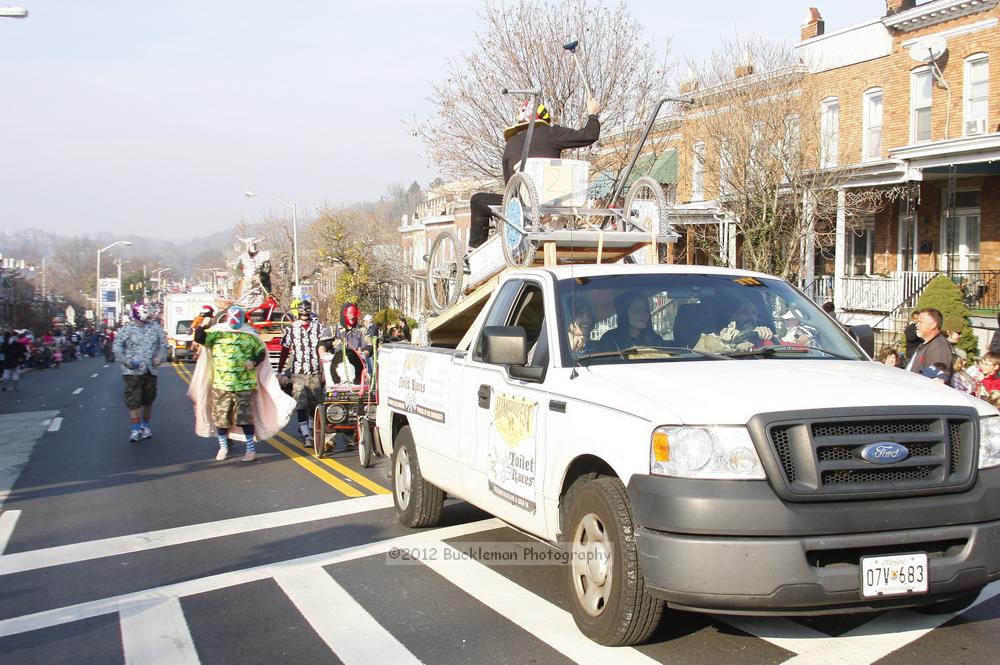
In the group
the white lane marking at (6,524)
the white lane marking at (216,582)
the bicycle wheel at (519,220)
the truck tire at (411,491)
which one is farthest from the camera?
the bicycle wheel at (519,220)

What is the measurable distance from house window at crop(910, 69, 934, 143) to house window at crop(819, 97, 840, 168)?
1.84m

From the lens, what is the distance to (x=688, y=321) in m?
5.63

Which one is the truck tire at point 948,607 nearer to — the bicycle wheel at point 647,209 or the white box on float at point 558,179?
→ the bicycle wheel at point 647,209

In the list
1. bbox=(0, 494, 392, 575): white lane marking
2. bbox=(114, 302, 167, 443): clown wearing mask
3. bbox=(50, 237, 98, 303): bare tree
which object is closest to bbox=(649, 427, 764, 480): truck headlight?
bbox=(0, 494, 392, 575): white lane marking

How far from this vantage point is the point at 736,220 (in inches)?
886

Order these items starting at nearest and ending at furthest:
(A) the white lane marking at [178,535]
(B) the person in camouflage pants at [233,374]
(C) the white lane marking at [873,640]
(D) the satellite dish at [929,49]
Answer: (C) the white lane marking at [873,640] < (A) the white lane marking at [178,535] < (B) the person in camouflage pants at [233,374] < (D) the satellite dish at [929,49]

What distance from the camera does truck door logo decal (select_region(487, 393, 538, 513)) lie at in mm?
5516

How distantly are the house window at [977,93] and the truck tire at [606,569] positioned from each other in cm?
2095

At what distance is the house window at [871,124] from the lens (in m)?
24.6

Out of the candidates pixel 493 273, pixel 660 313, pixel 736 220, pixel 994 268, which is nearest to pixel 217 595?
pixel 660 313

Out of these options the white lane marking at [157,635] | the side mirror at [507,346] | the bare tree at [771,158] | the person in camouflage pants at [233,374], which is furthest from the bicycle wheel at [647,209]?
the bare tree at [771,158]

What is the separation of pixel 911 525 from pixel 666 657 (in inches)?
53.3

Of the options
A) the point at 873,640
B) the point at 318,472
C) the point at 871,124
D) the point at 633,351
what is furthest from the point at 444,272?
the point at 871,124

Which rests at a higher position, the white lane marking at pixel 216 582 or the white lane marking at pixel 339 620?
the white lane marking at pixel 339 620
